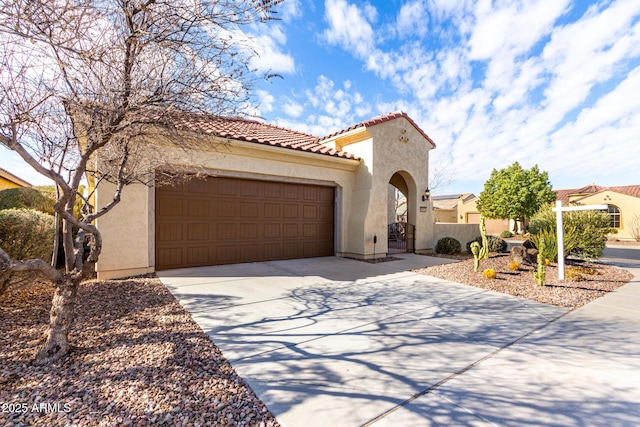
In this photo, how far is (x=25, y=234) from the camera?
5.27 metres

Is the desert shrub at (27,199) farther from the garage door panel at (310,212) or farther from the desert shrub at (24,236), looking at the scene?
the garage door panel at (310,212)

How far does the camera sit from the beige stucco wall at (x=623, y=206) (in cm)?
2406

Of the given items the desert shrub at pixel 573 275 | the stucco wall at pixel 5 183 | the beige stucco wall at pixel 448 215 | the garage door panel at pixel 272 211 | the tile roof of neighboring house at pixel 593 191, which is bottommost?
the desert shrub at pixel 573 275

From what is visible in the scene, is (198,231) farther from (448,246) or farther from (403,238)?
(448,246)

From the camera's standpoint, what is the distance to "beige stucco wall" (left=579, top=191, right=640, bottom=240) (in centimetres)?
2406

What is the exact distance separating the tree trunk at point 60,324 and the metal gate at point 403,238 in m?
11.2

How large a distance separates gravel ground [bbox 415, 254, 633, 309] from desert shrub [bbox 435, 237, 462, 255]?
249 centimetres

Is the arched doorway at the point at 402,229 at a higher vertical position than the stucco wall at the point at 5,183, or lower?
lower

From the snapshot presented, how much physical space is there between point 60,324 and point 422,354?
4.28 metres

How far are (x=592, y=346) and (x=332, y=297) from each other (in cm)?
396

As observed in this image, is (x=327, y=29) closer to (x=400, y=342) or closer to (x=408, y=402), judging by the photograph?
(x=400, y=342)

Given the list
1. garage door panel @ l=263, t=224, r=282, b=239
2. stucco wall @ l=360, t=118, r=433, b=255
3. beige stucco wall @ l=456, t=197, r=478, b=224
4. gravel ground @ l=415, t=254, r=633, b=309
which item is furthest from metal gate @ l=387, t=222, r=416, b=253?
beige stucco wall @ l=456, t=197, r=478, b=224

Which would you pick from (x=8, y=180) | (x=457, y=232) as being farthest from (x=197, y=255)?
(x=8, y=180)

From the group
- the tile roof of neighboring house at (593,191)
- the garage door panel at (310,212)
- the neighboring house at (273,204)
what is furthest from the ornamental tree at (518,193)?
the garage door panel at (310,212)
